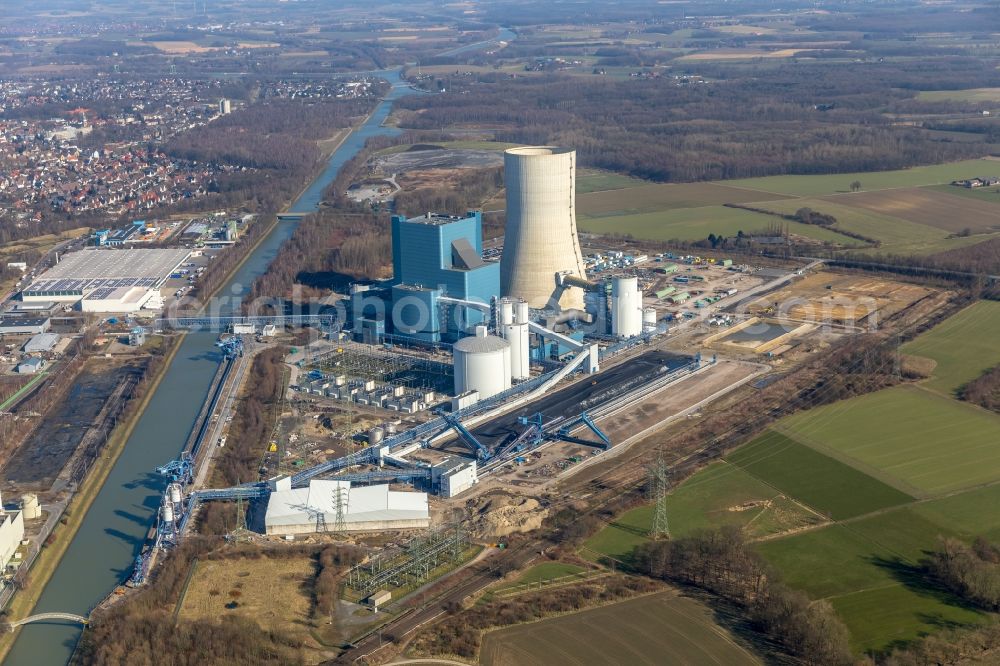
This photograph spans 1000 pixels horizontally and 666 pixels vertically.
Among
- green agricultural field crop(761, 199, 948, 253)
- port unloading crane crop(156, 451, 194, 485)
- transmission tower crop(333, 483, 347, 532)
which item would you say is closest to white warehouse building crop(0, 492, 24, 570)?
port unloading crane crop(156, 451, 194, 485)

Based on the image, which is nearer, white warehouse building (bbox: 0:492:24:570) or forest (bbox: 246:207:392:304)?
white warehouse building (bbox: 0:492:24:570)

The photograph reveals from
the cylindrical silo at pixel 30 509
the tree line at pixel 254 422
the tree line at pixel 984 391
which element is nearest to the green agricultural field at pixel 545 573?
the tree line at pixel 254 422

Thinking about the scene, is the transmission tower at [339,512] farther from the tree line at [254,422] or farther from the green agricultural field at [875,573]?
the green agricultural field at [875,573]

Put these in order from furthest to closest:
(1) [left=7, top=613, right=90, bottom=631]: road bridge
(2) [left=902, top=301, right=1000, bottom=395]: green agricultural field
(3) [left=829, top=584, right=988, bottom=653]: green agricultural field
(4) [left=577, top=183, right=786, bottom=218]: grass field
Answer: (4) [left=577, top=183, right=786, bottom=218]: grass field, (2) [left=902, top=301, right=1000, bottom=395]: green agricultural field, (1) [left=7, top=613, right=90, bottom=631]: road bridge, (3) [left=829, top=584, right=988, bottom=653]: green agricultural field

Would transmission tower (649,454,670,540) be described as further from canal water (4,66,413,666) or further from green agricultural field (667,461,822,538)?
canal water (4,66,413,666)

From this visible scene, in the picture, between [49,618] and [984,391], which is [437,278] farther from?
[49,618]

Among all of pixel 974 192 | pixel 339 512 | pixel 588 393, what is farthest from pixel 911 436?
pixel 974 192
